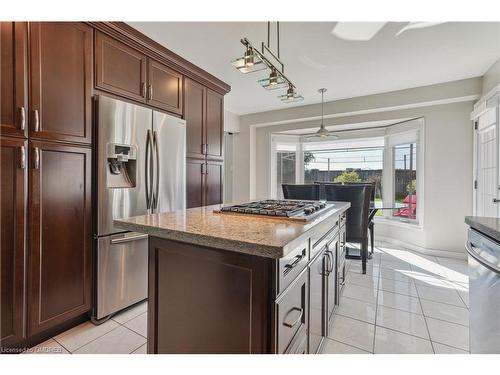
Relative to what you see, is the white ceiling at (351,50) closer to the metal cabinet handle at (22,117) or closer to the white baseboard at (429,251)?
the metal cabinet handle at (22,117)

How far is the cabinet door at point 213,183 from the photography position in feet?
10.6

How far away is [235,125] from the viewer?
514cm

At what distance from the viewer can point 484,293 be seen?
122 centimetres

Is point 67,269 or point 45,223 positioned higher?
point 45,223

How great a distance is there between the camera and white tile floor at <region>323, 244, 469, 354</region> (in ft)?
5.78

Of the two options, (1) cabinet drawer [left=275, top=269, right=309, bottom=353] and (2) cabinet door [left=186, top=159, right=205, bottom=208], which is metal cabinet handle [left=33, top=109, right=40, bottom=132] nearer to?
(2) cabinet door [left=186, top=159, right=205, bottom=208]

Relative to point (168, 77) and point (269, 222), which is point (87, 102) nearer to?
point (168, 77)

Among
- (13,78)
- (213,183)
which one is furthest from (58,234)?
(213,183)

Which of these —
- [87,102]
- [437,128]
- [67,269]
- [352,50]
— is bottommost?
[67,269]

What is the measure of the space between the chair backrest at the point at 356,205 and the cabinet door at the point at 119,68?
2.33 m

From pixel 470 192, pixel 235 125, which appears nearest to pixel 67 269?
pixel 235 125

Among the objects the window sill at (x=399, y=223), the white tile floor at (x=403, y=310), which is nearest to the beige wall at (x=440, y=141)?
the window sill at (x=399, y=223)

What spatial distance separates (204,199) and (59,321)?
176 cm

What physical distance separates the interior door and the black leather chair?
123cm
